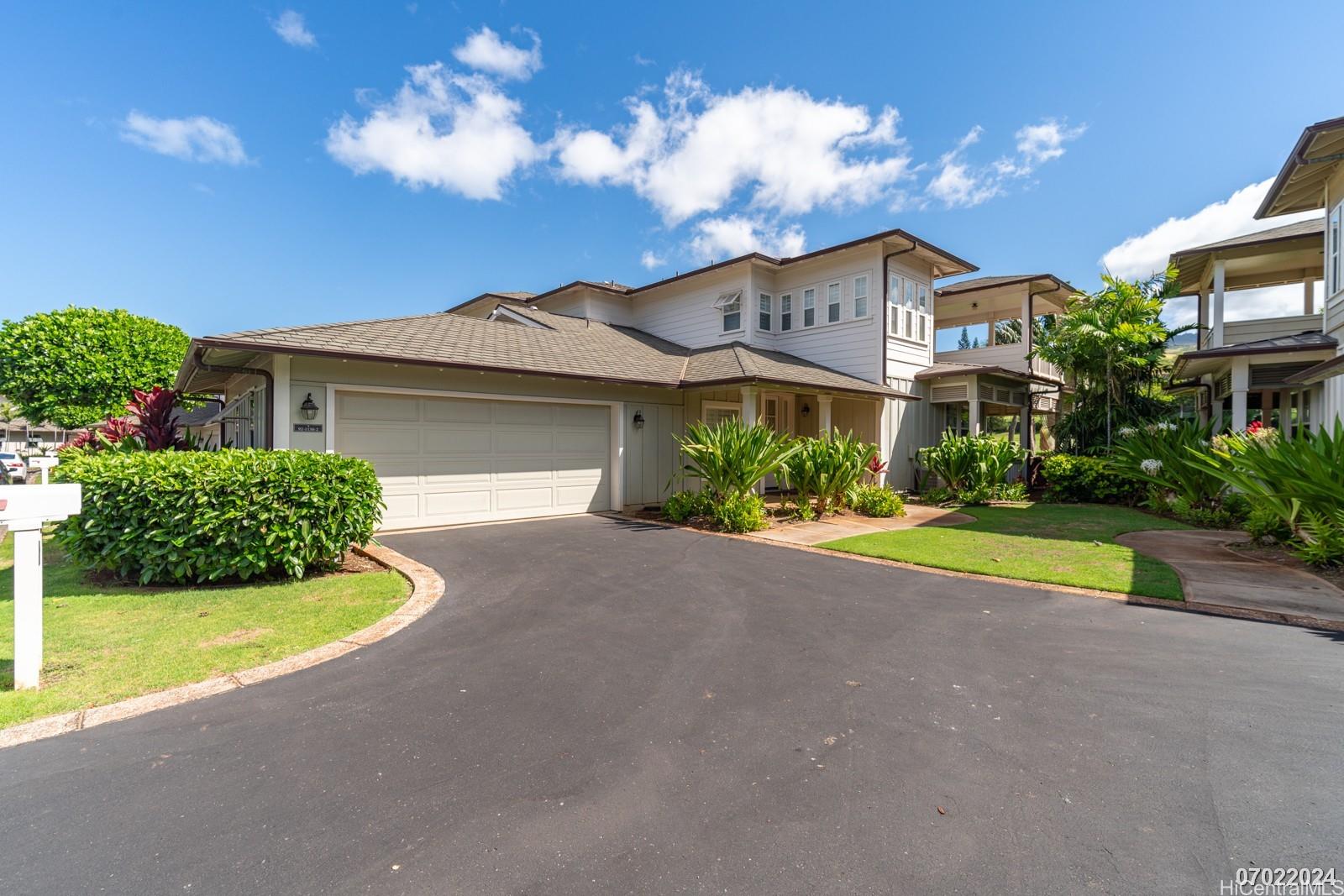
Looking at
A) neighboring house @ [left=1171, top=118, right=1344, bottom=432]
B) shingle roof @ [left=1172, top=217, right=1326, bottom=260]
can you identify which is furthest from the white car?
shingle roof @ [left=1172, top=217, right=1326, bottom=260]

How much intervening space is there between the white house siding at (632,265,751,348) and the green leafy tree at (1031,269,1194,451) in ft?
28.5

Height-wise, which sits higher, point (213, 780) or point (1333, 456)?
point (1333, 456)

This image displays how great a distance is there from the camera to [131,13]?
870cm

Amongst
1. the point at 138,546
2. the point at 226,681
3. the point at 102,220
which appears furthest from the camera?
the point at 102,220

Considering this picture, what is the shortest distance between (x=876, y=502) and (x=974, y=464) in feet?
11.2

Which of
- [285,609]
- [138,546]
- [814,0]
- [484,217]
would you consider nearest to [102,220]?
[484,217]

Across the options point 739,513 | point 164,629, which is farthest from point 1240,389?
point 164,629

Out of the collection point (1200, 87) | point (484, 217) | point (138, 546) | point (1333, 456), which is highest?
point (484, 217)

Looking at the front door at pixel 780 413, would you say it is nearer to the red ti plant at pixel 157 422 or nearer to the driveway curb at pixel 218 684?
the driveway curb at pixel 218 684

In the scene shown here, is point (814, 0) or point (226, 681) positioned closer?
point (226, 681)

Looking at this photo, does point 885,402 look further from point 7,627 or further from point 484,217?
point 7,627

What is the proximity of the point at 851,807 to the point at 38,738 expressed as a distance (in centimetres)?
429

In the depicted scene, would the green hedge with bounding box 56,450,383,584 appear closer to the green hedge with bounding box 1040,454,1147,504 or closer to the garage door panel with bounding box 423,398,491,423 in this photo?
the garage door panel with bounding box 423,398,491,423

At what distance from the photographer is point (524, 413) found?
11.6m
